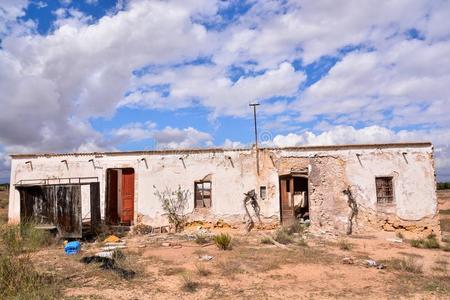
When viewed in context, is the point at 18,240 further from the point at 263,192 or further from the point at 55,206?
the point at 263,192

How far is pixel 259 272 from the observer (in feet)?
29.2

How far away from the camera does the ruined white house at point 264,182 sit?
14961 mm

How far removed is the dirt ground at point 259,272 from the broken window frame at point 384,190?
2.54 m

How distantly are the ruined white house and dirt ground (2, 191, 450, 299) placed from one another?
2348mm

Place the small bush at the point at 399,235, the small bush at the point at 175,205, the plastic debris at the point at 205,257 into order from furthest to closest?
the small bush at the point at 175,205 < the small bush at the point at 399,235 < the plastic debris at the point at 205,257

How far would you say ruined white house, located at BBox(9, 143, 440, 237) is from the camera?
49.1 feet

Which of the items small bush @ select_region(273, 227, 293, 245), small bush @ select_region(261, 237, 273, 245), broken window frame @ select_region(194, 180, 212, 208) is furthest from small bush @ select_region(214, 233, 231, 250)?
broken window frame @ select_region(194, 180, 212, 208)

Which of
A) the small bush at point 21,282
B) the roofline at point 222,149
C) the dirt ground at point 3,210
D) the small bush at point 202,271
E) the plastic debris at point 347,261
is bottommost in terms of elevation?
the plastic debris at point 347,261

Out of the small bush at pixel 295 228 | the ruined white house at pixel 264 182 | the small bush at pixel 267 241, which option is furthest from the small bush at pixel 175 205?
the small bush at pixel 295 228

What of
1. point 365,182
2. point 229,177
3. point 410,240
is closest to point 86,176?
point 229,177

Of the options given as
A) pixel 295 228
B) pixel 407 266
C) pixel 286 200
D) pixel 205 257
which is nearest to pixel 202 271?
pixel 205 257

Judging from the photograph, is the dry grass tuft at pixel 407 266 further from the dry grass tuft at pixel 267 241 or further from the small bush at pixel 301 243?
the dry grass tuft at pixel 267 241

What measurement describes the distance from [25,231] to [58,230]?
17.7 ft

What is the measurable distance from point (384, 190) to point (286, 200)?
13.1 feet
